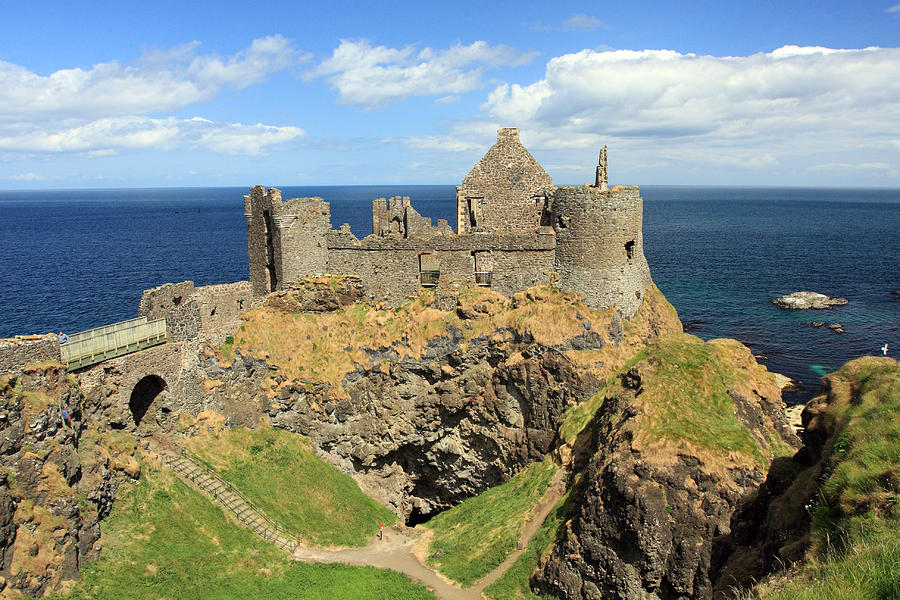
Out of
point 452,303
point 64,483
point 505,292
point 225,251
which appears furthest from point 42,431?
point 225,251

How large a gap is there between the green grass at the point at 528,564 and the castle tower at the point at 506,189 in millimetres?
18597

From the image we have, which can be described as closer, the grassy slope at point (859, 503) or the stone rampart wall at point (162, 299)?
the grassy slope at point (859, 503)

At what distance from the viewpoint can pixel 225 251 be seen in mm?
129750

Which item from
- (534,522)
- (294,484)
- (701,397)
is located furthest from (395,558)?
(701,397)

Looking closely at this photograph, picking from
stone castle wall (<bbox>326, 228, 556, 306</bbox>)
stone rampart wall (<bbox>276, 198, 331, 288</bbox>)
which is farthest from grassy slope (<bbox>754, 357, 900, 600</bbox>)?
stone rampart wall (<bbox>276, 198, 331, 288</bbox>)

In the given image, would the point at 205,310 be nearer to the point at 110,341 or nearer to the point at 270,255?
the point at 270,255

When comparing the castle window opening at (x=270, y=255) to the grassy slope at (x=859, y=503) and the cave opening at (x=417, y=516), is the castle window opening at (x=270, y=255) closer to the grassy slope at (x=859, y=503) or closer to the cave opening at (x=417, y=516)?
the cave opening at (x=417, y=516)

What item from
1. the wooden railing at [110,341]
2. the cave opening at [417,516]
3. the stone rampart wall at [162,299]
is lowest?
the cave opening at [417,516]

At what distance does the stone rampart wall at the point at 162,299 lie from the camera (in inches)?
1339

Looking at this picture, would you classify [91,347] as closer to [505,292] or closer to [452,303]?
[452,303]

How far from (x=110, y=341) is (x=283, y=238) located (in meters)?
12.3

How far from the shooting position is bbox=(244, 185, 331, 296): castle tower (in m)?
38.8

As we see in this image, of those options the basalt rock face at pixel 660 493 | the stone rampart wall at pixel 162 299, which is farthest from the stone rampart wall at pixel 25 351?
the basalt rock face at pixel 660 493

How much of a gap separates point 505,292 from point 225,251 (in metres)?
106
